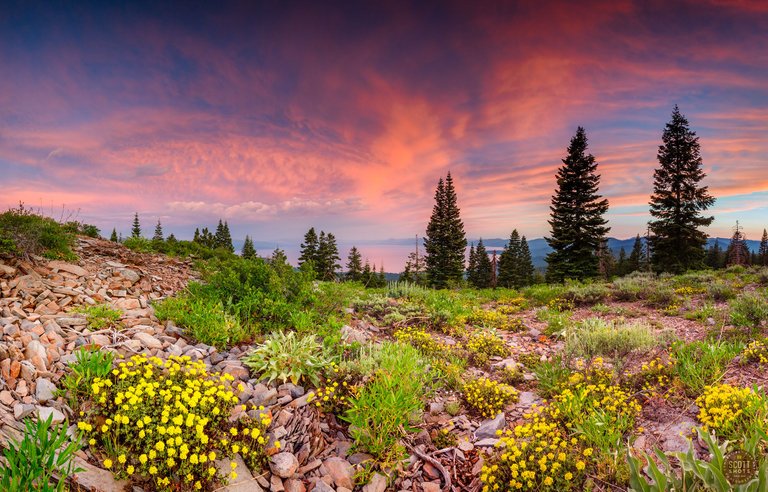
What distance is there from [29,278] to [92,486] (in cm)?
472

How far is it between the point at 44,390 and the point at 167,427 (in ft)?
4.05

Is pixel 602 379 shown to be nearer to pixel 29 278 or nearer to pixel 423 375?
pixel 423 375

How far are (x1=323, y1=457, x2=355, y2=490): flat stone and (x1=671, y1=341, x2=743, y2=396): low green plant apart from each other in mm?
4428

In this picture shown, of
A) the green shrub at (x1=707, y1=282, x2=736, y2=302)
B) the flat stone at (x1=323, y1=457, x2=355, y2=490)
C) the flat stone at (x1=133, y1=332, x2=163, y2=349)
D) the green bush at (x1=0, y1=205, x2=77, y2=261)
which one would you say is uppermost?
the green bush at (x1=0, y1=205, x2=77, y2=261)

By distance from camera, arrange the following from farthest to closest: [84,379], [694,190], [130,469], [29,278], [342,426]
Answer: [694,190] → [29,278] → [342,426] → [84,379] → [130,469]

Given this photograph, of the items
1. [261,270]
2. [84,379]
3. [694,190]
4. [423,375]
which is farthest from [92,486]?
[694,190]

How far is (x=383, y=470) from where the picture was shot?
151 inches

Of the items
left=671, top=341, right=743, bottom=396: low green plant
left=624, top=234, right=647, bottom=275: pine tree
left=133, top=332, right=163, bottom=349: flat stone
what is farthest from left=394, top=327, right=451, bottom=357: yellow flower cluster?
left=624, top=234, right=647, bottom=275: pine tree

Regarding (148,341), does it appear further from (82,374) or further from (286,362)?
(286,362)

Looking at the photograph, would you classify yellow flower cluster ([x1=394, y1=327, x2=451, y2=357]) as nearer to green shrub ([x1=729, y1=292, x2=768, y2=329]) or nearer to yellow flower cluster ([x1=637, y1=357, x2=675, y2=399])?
yellow flower cluster ([x1=637, y1=357, x2=675, y2=399])

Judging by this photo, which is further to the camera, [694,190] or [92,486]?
[694,190]

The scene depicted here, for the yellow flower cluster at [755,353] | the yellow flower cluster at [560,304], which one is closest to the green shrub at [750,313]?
the yellow flower cluster at [755,353]

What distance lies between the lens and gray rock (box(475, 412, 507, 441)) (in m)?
4.64

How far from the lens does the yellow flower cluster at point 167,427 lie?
10.1 feet
